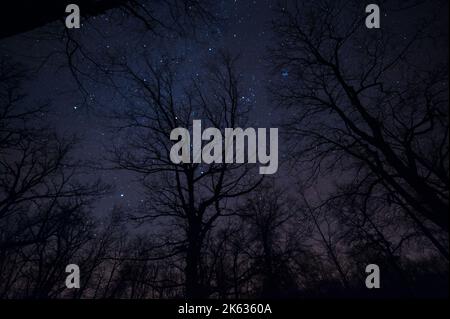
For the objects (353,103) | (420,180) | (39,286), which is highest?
(353,103)

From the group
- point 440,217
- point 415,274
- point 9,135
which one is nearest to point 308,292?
point 415,274

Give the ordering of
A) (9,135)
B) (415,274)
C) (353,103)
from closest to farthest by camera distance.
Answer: (353,103)
(9,135)
(415,274)

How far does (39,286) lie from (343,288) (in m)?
28.7

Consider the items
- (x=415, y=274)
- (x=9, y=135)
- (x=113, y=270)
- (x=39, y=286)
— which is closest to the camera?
(x=9, y=135)

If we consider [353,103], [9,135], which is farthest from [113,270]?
[353,103]

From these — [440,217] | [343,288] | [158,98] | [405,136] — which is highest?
[158,98]

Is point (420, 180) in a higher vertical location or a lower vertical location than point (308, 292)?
higher

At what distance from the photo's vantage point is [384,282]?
737 inches

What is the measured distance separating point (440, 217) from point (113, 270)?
104 feet

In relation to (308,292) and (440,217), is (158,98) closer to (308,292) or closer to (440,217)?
(440,217)

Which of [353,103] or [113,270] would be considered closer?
[353,103]
